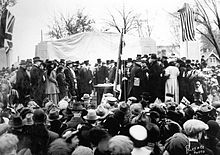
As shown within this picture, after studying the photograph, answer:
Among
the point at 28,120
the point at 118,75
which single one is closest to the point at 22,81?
the point at 118,75

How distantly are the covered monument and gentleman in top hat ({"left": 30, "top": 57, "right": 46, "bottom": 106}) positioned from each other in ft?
8.75

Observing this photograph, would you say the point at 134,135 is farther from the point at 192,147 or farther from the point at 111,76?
the point at 111,76

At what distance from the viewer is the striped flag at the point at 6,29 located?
12.0ft

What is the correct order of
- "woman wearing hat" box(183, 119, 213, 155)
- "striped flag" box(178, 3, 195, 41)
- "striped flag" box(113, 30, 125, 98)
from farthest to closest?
"striped flag" box(113, 30, 125, 98)
"striped flag" box(178, 3, 195, 41)
"woman wearing hat" box(183, 119, 213, 155)

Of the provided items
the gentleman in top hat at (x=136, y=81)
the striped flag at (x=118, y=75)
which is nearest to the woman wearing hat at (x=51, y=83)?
the striped flag at (x=118, y=75)

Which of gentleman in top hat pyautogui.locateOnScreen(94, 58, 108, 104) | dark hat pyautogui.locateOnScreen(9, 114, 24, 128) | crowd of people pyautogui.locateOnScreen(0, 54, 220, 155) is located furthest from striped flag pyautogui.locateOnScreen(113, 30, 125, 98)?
dark hat pyautogui.locateOnScreen(9, 114, 24, 128)

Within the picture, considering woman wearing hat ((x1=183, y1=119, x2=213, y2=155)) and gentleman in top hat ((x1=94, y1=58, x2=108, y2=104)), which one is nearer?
woman wearing hat ((x1=183, y1=119, x2=213, y2=155))

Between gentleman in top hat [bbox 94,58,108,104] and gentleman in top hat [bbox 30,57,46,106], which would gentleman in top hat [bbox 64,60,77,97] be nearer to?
gentleman in top hat [bbox 94,58,108,104]

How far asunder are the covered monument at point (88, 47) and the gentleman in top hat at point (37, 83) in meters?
2.67

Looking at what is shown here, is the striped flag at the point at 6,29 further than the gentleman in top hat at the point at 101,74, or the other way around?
the gentleman in top hat at the point at 101,74

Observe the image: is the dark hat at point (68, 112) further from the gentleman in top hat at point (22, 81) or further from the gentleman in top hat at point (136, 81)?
the gentleman in top hat at point (136, 81)

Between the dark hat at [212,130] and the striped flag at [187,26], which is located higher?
the striped flag at [187,26]

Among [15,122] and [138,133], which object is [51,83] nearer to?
[15,122]

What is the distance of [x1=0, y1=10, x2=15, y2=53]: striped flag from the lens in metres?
3.67
